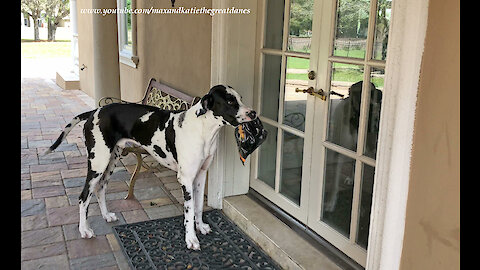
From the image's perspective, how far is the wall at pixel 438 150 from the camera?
5.34ft

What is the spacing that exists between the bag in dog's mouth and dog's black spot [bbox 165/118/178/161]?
0.45 m

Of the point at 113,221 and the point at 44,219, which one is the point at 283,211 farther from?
the point at 44,219

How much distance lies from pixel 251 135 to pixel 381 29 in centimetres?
111

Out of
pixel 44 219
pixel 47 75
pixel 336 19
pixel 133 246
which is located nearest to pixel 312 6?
pixel 336 19

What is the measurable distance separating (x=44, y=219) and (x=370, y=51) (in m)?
2.78

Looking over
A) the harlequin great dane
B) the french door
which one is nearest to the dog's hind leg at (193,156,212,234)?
the harlequin great dane

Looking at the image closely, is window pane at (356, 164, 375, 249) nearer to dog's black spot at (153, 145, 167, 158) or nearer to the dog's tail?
dog's black spot at (153, 145, 167, 158)

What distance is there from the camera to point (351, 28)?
8.50 feet

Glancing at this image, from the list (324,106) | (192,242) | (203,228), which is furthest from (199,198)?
(324,106)

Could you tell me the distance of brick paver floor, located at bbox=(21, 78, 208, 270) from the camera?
9.85 feet

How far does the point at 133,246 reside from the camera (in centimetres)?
312

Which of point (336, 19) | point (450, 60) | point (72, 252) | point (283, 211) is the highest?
point (336, 19)

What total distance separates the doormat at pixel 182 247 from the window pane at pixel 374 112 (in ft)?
3.28
